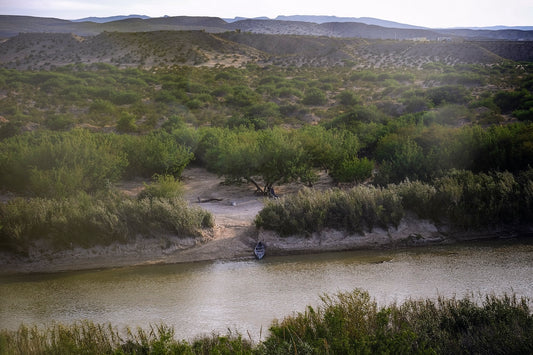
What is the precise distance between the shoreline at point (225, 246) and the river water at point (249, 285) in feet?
1.23

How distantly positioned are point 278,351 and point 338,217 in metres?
9.08

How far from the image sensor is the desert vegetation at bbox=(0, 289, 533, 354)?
23.0ft

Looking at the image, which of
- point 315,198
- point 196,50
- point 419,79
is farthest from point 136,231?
point 196,50

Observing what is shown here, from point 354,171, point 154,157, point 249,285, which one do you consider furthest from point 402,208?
point 154,157

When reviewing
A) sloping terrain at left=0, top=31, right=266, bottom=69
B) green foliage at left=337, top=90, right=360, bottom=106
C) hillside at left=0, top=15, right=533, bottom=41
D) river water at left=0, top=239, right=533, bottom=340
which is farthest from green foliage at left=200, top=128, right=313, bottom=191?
hillside at left=0, top=15, right=533, bottom=41

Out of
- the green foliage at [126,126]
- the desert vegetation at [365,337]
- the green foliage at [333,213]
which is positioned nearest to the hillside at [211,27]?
the green foliage at [126,126]

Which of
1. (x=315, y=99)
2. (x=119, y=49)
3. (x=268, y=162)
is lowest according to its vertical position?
(x=268, y=162)

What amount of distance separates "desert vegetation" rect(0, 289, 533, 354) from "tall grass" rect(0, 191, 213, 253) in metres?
6.31

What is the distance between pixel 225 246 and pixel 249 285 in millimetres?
3117

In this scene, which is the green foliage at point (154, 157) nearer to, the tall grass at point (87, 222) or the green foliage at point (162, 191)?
the green foliage at point (162, 191)

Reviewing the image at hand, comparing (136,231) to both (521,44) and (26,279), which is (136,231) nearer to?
(26,279)

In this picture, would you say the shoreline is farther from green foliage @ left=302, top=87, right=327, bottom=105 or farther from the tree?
green foliage @ left=302, top=87, right=327, bottom=105

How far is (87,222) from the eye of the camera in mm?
14883

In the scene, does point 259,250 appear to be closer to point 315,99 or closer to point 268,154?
point 268,154
